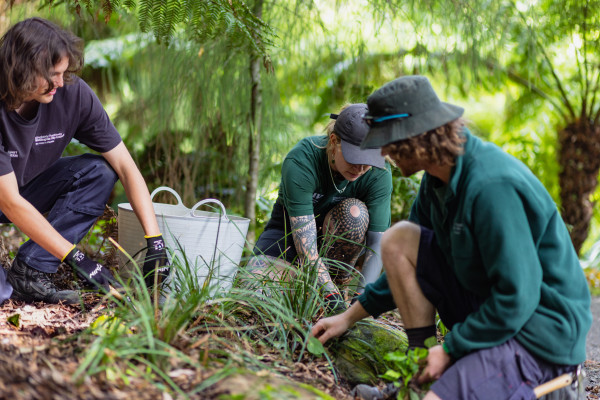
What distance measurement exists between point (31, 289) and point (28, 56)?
95 cm

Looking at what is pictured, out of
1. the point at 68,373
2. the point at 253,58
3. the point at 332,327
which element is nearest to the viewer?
the point at 68,373

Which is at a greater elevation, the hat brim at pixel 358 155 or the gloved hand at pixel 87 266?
the hat brim at pixel 358 155

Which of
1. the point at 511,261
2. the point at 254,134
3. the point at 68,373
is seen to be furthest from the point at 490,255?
the point at 254,134

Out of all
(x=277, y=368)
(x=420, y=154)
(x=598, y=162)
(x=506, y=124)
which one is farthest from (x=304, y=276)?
(x=506, y=124)

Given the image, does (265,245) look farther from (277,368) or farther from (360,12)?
(360,12)

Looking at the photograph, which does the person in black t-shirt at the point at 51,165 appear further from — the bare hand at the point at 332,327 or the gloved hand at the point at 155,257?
the bare hand at the point at 332,327

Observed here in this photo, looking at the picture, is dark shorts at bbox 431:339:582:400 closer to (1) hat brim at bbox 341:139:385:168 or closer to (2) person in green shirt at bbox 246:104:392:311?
(2) person in green shirt at bbox 246:104:392:311

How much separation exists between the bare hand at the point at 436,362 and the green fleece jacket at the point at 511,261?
38 millimetres

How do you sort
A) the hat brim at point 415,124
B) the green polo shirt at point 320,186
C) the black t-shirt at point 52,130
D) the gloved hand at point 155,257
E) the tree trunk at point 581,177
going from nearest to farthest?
the hat brim at point 415,124, the black t-shirt at point 52,130, the gloved hand at point 155,257, the green polo shirt at point 320,186, the tree trunk at point 581,177

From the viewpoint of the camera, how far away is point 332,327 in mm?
2117

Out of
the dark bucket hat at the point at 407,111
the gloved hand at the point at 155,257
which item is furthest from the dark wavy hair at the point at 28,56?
the dark bucket hat at the point at 407,111

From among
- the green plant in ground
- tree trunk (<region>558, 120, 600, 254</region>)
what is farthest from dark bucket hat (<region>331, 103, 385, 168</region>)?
tree trunk (<region>558, 120, 600, 254</region>)

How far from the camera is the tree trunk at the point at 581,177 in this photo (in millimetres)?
6535

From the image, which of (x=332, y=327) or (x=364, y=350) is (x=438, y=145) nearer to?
(x=332, y=327)
